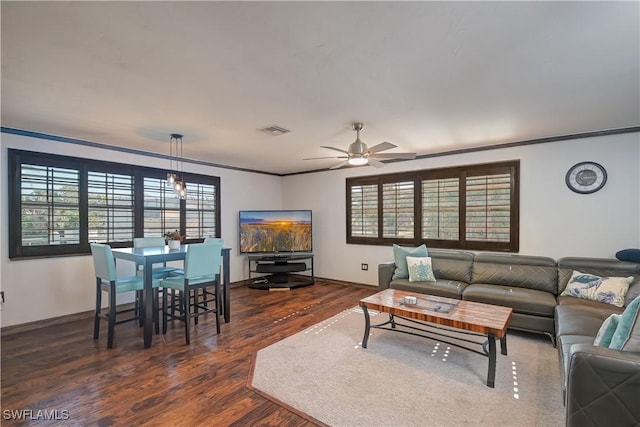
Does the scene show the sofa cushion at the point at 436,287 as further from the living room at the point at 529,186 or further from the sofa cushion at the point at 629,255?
the sofa cushion at the point at 629,255

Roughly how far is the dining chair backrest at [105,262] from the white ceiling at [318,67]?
1378mm

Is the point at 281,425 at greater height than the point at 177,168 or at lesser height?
lesser

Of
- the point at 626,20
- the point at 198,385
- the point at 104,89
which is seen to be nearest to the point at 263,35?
the point at 104,89

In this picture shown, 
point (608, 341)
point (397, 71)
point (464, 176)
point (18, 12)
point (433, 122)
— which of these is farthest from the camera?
point (464, 176)

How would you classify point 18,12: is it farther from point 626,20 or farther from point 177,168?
point 177,168

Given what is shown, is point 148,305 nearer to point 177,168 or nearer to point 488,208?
point 177,168

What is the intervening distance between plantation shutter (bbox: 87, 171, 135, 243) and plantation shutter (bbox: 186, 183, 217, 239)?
0.95 m

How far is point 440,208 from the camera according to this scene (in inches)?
198

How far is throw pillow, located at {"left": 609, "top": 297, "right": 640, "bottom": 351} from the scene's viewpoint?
1605 millimetres

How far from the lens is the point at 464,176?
4793 millimetres

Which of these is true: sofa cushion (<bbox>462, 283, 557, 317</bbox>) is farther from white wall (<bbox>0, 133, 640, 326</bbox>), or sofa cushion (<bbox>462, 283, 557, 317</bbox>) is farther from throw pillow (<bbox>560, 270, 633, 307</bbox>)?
white wall (<bbox>0, 133, 640, 326</bbox>)

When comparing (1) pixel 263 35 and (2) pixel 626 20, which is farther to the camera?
(1) pixel 263 35

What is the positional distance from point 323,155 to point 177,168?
99.5 inches

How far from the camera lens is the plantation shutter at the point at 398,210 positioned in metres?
5.33
